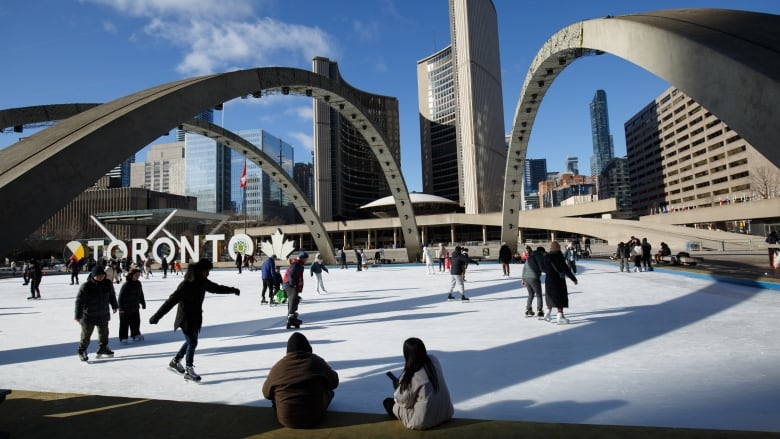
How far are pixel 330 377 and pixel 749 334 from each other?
22.0 feet

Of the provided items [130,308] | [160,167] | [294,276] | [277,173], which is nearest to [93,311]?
[130,308]

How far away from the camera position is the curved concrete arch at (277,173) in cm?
2362

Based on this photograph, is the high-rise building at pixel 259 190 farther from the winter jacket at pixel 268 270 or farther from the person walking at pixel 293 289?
the person walking at pixel 293 289

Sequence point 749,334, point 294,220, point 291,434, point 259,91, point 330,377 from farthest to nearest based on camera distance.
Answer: point 294,220, point 259,91, point 749,334, point 330,377, point 291,434

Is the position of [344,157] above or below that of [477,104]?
below

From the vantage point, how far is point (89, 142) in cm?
684

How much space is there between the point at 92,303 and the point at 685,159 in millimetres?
115209

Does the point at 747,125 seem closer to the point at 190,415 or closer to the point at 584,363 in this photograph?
the point at 584,363

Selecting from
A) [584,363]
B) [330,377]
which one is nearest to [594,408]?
[584,363]

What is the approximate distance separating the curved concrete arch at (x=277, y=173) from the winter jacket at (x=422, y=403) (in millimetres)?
20438

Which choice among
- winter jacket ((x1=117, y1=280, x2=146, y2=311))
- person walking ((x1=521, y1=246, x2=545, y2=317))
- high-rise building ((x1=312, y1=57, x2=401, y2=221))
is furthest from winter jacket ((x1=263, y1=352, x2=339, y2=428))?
high-rise building ((x1=312, y1=57, x2=401, y2=221))

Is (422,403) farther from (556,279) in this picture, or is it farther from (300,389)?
(556,279)

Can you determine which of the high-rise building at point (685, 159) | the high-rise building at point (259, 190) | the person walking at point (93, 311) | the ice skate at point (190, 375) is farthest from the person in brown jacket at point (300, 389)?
the high-rise building at point (259, 190)

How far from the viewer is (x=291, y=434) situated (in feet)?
11.2
